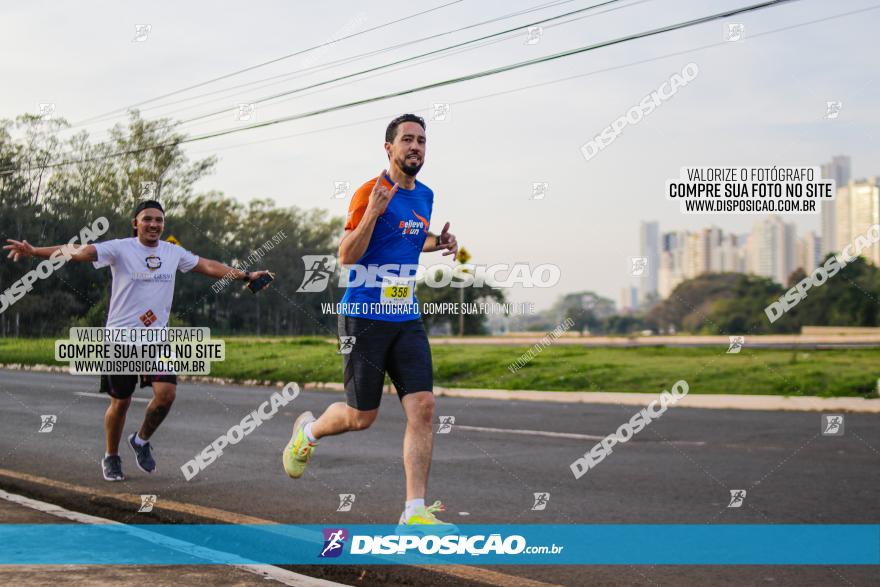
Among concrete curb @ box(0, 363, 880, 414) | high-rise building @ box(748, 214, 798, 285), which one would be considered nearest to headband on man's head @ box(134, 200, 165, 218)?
concrete curb @ box(0, 363, 880, 414)

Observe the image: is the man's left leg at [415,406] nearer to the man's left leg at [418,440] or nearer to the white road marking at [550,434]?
the man's left leg at [418,440]

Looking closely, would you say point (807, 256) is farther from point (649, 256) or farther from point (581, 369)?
point (649, 256)

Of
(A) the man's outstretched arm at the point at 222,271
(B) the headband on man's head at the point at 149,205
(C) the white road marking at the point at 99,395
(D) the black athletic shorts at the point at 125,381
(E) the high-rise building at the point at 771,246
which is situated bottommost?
(C) the white road marking at the point at 99,395

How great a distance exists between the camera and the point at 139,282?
22.5 feet

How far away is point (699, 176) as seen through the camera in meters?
12.5

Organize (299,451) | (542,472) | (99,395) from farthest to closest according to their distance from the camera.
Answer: (99,395) < (542,472) < (299,451)

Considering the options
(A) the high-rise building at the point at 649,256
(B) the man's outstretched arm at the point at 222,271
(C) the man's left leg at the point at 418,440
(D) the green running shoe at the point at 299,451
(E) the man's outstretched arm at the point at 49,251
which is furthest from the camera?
(A) the high-rise building at the point at 649,256

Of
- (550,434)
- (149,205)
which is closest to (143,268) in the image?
(149,205)

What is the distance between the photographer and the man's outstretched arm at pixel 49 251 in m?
6.00

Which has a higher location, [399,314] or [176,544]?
[399,314]

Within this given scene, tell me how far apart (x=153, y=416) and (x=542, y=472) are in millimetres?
3195

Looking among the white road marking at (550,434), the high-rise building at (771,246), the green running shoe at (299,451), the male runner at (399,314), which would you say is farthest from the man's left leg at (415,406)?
the high-rise building at (771,246)

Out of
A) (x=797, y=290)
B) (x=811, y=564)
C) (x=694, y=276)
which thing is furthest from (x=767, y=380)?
(x=694, y=276)

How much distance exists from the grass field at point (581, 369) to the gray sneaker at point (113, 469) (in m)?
9.99
